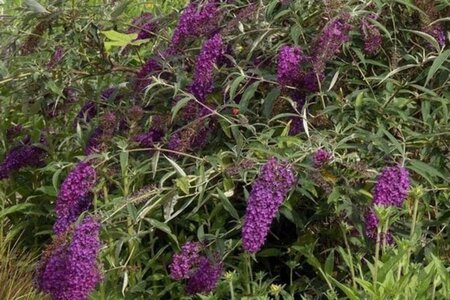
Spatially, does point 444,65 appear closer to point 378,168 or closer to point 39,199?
point 378,168

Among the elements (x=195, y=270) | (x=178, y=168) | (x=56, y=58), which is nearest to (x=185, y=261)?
(x=195, y=270)

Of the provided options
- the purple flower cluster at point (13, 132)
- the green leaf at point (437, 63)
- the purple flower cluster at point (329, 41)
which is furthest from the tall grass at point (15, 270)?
the green leaf at point (437, 63)

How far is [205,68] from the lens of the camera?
3189mm

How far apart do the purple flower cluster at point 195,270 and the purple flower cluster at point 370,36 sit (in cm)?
83

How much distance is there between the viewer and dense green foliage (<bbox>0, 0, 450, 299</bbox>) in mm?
2984

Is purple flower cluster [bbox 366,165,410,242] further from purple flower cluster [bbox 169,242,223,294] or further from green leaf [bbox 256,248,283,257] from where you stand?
green leaf [bbox 256,248,283,257]

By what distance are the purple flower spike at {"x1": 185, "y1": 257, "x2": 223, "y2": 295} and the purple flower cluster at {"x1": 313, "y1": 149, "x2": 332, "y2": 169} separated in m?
0.40

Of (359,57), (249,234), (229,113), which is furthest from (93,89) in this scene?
(249,234)

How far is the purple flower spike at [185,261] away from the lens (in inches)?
110

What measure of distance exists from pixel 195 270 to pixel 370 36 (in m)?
0.94

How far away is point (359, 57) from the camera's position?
10.9 ft

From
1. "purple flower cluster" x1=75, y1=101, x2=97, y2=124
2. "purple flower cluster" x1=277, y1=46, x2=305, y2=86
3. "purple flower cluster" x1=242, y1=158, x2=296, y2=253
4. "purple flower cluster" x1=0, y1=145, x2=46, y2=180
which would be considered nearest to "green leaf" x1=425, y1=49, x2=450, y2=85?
"purple flower cluster" x1=277, y1=46, x2=305, y2=86

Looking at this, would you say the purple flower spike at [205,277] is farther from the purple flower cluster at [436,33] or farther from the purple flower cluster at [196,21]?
the purple flower cluster at [436,33]

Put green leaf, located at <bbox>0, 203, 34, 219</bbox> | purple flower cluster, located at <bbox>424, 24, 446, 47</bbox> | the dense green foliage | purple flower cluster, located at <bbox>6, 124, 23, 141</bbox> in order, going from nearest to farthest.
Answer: the dense green foliage, purple flower cluster, located at <bbox>424, 24, 446, 47</bbox>, green leaf, located at <bbox>0, 203, 34, 219</bbox>, purple flower cluster, located at <bbox>6, 124, 23, 141</bbox>
